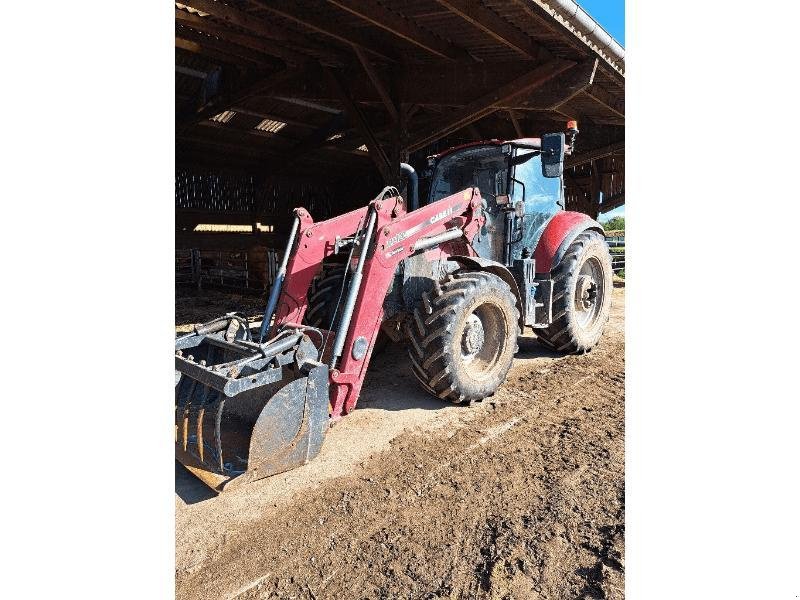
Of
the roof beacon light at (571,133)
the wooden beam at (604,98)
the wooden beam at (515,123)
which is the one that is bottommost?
the roof beacon light at (571,133)

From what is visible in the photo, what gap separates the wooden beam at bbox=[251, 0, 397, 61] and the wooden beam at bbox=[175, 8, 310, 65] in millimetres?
755

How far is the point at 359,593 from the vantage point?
1.88m

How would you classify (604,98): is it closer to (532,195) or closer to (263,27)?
(532,195)

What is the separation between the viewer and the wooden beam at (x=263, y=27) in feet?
15.3

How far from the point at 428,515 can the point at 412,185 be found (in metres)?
3.71

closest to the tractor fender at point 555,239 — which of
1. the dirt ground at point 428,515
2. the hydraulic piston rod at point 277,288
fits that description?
the dirt ground at point 428,515

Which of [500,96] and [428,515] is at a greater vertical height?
[500,96]

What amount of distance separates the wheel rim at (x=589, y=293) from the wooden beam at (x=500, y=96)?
1955 millimetres

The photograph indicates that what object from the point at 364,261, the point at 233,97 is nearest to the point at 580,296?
the point at 364,261

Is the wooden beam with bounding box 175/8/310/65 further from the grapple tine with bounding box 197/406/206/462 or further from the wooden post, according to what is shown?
the wooden post

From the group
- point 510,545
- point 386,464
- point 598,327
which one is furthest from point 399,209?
point 598,327

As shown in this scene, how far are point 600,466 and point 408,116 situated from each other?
5.03m

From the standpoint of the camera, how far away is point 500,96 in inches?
220

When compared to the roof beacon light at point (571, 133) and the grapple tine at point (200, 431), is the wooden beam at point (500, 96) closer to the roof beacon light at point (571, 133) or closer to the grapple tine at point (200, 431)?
the roof beacon light at point (571, 133)
